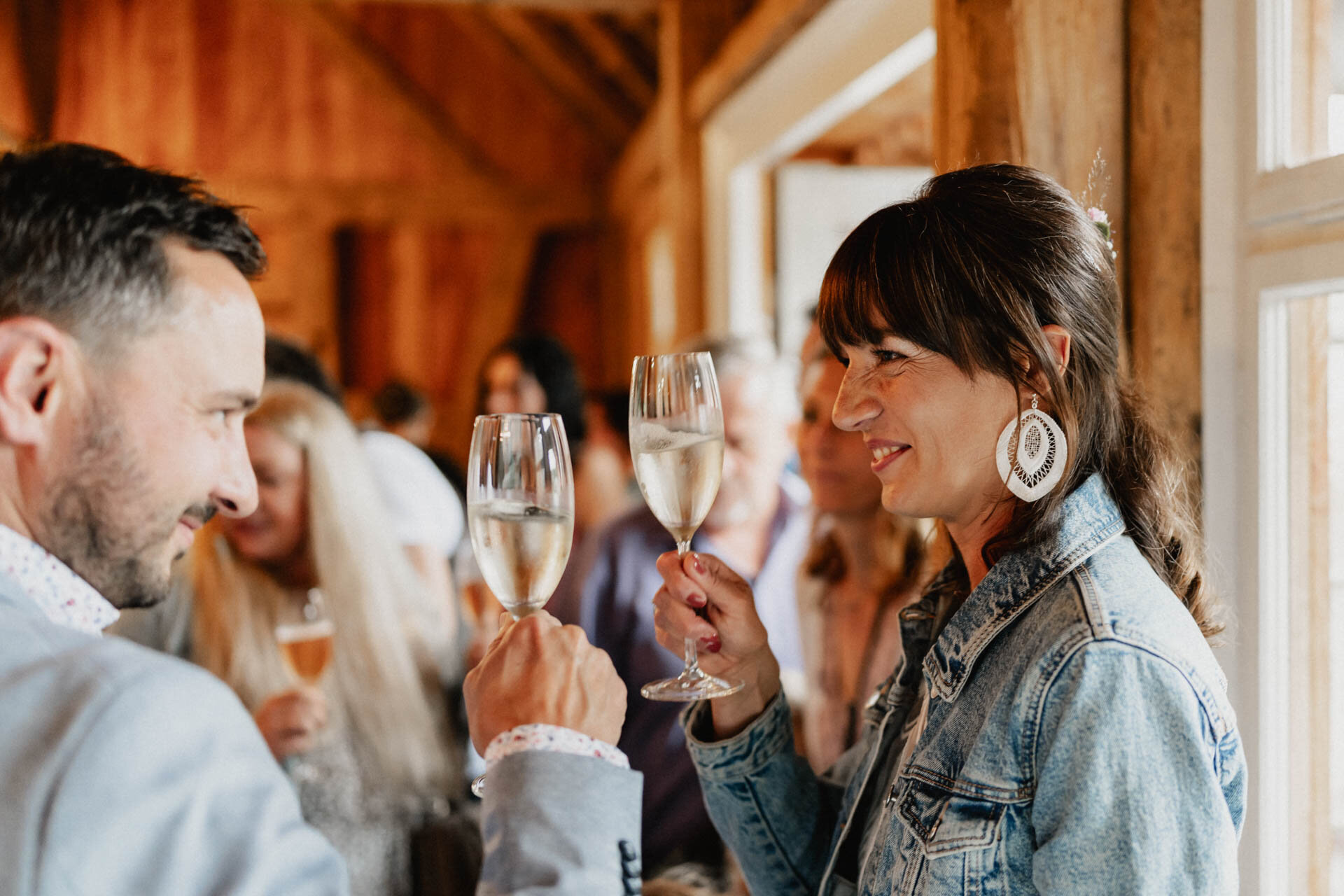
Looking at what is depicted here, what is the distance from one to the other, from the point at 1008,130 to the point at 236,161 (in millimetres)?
7166

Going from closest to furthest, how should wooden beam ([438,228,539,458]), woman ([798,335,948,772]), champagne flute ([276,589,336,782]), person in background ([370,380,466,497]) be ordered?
champagne flute ([276,589,336,782])
woman ([798,335,948,772])
person in background ([370,380,466,497])
wooden beam ([438,228,539,458])

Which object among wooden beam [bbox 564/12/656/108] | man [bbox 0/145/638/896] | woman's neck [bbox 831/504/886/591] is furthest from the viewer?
wooden beam [bbox 564/12/656/108]

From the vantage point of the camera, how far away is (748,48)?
325 cm

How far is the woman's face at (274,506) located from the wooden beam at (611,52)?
4.76 meters

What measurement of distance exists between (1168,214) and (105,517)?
1319mm

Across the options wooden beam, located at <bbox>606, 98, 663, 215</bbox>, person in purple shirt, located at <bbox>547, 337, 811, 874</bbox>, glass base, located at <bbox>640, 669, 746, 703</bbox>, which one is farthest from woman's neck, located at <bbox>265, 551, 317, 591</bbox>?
wooden beam, located at <bbox>606, 98, 663, 215</bbox>

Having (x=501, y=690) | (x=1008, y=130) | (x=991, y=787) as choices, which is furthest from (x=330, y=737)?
(x=1008, y=130)

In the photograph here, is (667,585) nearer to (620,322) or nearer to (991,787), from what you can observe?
(991,787)

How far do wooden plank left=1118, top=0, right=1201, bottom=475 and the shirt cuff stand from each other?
0.91 metres

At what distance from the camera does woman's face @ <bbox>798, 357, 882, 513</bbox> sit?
2018mm

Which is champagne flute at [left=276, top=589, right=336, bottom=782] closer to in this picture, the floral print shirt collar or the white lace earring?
the floral print shirt collar

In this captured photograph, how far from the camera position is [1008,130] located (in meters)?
1.51

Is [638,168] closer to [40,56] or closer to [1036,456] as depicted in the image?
[40,56]

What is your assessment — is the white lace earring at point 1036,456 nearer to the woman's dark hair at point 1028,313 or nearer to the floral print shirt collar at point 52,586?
the woman's dark hair at point 1028,313
